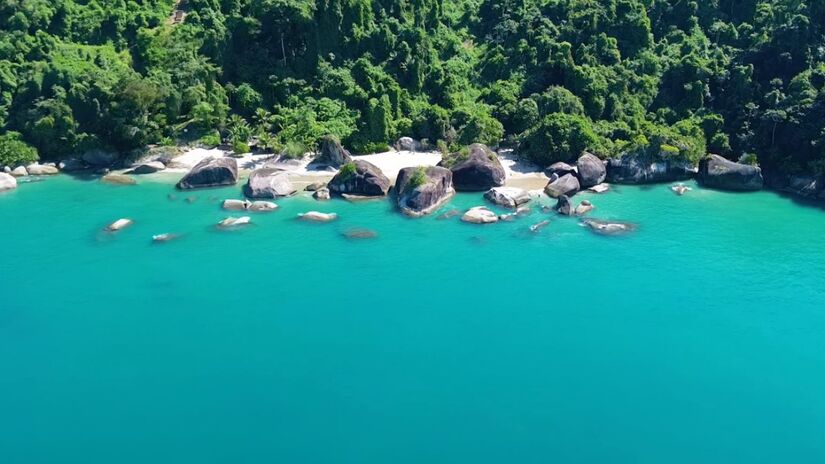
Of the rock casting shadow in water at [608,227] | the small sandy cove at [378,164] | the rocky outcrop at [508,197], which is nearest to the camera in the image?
the rock casting shadow in water at [608,227]

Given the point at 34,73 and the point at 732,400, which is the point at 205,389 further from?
the point at 34,73

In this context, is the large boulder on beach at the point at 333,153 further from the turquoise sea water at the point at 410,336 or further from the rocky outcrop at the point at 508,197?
the rocky outcrop at the point at 508,197

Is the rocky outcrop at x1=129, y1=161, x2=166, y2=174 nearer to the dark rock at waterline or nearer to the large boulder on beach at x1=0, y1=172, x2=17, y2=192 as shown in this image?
the large boulder on beach at x1=0, y1=172, x2=17, y2=192

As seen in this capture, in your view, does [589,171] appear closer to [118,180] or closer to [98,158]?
[118,180]

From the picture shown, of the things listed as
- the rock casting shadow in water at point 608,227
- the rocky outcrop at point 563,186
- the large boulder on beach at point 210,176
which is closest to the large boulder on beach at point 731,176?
the rocky outcrop at point 563,186

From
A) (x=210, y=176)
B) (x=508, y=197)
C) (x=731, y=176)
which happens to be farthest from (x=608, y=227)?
(x=210, y=176)
